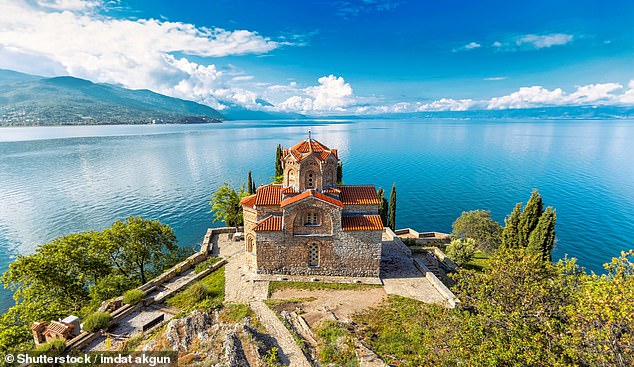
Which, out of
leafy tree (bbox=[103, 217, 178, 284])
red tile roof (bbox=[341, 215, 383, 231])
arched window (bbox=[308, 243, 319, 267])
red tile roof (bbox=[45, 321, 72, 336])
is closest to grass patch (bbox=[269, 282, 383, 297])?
arched window (bbox=[308, 243, 319, 267])

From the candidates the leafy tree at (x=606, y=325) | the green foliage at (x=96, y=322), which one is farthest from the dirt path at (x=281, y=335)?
the leafy tree at (x=606, y=325)

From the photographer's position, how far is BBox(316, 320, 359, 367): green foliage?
15875mm

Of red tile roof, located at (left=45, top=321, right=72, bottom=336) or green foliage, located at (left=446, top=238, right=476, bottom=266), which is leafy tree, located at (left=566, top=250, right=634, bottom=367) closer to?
green foliage, located at (left=446, top=238, right=476, bottom=266)

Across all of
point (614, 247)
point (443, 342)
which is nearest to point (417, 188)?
point (614, 247)

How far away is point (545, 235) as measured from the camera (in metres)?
27.9

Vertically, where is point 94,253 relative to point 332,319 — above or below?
above

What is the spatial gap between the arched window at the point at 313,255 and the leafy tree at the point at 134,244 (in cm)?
1524

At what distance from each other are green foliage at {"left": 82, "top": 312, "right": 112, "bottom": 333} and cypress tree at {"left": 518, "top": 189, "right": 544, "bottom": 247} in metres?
37.4

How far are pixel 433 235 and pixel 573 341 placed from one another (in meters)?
28.5

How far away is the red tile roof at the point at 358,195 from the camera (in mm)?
26391

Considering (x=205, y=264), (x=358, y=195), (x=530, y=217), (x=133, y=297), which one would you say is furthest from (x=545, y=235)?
(x=133, y=297)

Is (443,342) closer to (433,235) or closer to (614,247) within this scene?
(433,235)

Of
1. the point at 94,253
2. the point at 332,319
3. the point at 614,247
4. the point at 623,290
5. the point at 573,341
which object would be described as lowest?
the point at 614,247

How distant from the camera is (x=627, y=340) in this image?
10086 mm
